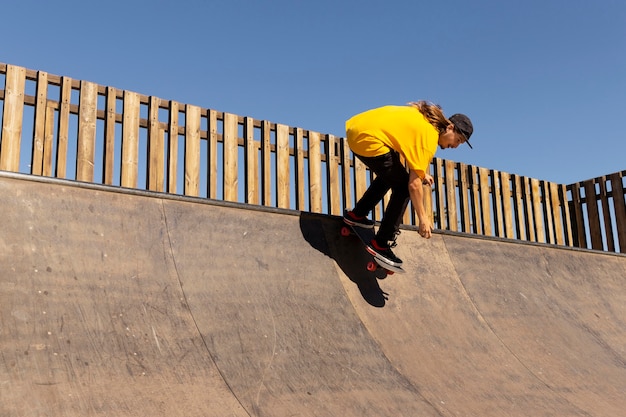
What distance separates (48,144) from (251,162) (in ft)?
6.67

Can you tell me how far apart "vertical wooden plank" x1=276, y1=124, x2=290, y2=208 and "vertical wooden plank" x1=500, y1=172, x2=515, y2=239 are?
401 centimetres

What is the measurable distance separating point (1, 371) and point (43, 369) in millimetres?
155

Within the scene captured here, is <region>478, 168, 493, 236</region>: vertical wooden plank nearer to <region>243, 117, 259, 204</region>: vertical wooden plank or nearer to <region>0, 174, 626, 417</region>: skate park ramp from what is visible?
<region>0, 174, 626, 417</region>: skate park ramp

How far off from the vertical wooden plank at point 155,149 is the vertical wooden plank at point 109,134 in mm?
351

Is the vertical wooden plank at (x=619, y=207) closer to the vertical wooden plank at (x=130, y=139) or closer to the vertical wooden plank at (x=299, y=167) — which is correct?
the vertical wooden plank at (x=299, y=167)

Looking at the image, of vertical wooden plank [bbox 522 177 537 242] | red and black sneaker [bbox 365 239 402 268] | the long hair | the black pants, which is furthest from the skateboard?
vertical wooden plank [bbox 522 177 537 242]

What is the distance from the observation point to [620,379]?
14.8 feet

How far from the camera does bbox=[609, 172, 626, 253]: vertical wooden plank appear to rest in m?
9.47

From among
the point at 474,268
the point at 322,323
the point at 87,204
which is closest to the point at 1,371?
the point at 87,204

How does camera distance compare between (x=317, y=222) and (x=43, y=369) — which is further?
(x=317, y=222)

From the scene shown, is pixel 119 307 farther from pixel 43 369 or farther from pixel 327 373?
pixel 327 373

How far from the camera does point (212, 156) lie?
19.8ft

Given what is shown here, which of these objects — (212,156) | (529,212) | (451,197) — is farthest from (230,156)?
(529,212)

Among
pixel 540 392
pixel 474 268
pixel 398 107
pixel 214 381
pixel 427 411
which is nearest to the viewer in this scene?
pixel 214 381
